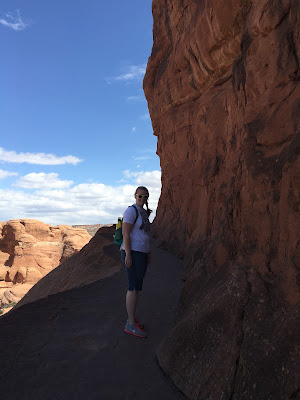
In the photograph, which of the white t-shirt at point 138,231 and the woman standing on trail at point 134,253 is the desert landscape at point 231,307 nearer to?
the woman standing on trail at point 134,253

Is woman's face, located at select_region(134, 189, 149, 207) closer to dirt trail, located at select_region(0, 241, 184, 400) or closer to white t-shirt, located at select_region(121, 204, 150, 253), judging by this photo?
white t-shirt, located at select_region(121, 204, 150, 253)

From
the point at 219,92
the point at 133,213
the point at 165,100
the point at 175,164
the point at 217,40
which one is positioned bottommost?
the point at 133,213

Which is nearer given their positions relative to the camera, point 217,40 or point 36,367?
point 36,367

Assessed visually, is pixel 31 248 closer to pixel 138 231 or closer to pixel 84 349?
pixel 84 349

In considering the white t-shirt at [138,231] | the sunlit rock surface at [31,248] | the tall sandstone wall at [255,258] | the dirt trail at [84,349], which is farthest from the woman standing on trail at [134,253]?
the sunlit rock surface at [31,248]

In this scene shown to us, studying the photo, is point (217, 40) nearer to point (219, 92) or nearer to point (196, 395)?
point (219, 92)

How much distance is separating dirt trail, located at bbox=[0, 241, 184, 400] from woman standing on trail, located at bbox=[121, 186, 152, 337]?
0.27m

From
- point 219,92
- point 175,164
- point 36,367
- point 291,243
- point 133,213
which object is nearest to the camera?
point 291,243

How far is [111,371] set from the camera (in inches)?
140

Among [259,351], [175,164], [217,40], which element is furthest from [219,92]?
[259,351]

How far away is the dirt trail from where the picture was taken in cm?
322

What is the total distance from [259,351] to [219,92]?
7.49 m

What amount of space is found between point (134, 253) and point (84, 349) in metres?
1.41

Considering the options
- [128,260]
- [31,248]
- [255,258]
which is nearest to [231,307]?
[255,258]
